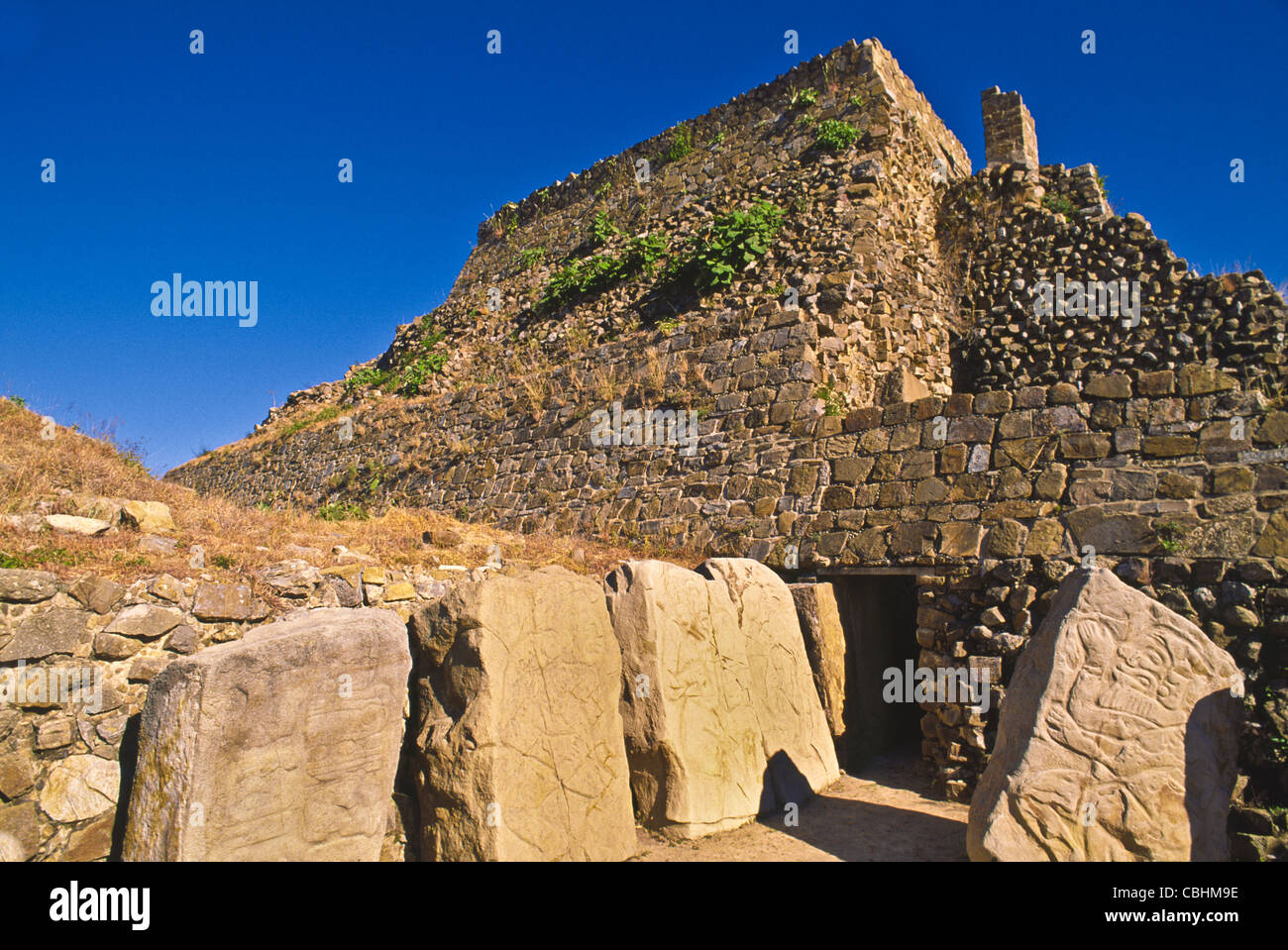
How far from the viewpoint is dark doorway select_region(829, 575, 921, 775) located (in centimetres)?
684

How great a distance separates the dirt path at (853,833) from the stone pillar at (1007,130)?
927 cm

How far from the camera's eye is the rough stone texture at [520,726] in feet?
13.8

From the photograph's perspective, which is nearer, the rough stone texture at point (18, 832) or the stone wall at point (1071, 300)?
the rough stone texture at point (18, 832)

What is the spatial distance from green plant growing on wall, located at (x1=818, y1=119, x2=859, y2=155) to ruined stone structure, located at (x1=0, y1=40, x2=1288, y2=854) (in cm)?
6

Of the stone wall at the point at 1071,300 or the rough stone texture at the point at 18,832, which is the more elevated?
the stone wall at the point at 1071,300

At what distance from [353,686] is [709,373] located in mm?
6376

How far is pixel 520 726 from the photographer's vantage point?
4.41 meters

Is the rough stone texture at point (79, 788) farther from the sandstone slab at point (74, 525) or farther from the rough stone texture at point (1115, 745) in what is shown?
the rough stone texture at point (1115, 745)

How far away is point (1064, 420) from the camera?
630 centimetres

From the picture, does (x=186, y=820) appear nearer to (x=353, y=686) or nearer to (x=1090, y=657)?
(x=353, y=686)

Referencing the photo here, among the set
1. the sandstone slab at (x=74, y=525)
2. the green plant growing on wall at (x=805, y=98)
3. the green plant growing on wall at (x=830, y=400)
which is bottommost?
the sandstone slab at (x=74, y=525)

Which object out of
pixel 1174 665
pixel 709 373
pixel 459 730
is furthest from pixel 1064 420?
pixel 459 730

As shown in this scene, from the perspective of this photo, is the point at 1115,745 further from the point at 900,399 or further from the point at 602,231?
the point at 602,231

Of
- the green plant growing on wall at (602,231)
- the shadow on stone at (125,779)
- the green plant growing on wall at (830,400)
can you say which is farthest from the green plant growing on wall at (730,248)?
the shadow on stone at (125,779)
